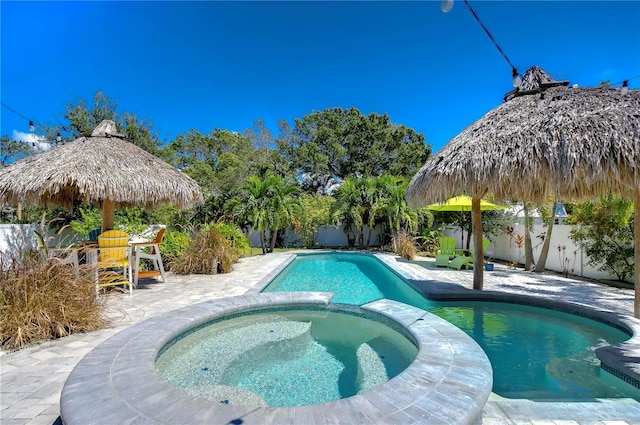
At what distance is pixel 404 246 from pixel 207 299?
9.11 metres

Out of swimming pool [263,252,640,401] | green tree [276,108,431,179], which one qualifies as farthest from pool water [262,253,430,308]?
green tree [276,108,431,179]

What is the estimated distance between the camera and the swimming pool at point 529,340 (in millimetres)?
3486

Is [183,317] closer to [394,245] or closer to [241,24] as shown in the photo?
[394,245]

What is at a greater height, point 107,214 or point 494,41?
point 494,41

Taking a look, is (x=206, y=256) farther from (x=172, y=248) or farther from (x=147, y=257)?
(x=147, y=257)

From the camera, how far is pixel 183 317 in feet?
15.4

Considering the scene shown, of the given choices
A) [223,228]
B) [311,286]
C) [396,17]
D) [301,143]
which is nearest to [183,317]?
[311,286]

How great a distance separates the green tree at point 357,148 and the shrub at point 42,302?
2093cm

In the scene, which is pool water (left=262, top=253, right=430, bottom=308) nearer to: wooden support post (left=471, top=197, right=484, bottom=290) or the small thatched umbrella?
wooden support post (left=471, top=197, right=484, bottom=290)

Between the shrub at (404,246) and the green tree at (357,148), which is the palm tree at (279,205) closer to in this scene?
the shrub at (404,246)

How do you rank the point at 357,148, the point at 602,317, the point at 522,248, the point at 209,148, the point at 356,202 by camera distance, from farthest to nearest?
the point at 209,148 < the point at 357,148 < the point at 356,202 < the point at 522,248 < the point at 602,317

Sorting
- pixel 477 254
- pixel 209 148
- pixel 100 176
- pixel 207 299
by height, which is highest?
pixel 209 148

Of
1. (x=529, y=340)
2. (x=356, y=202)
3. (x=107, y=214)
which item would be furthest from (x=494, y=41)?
(x=356, y=202)

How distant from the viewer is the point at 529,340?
4.95m
